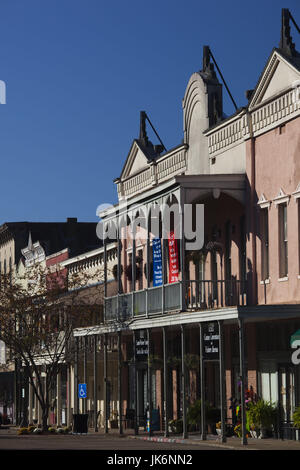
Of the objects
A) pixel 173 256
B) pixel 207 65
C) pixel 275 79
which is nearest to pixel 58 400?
pixel 173 256

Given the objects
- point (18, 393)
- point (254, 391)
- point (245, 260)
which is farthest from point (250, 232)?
point (18, 393)

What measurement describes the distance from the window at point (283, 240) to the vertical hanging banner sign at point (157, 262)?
747 centimetres

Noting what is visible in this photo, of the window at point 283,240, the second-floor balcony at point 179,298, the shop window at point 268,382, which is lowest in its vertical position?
the shop window at point 268,382

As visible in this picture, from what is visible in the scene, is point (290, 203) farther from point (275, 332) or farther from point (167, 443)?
point (167, 443)

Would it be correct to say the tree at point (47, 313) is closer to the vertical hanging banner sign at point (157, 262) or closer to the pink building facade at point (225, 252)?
the pink building facade at point (225, 252)

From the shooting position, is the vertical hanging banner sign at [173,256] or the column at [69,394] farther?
the column at [69,394]

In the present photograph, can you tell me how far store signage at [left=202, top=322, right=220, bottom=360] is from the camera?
3341 centimetres

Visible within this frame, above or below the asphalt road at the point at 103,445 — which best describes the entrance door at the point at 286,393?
above

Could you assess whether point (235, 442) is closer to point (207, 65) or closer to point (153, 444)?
point (153, 444)

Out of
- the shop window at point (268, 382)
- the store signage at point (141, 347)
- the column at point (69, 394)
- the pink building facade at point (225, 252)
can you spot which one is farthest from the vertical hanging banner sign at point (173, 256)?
the column at point (69, 394)

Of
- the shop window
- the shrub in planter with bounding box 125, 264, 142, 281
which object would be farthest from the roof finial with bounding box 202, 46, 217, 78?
the shop window

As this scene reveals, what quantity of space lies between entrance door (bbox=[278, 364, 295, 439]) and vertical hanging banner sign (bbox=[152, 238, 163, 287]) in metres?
7.71

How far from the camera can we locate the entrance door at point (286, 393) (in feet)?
113

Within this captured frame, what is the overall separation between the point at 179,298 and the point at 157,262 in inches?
198
